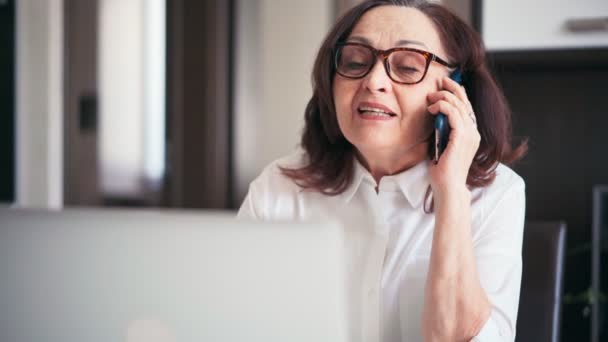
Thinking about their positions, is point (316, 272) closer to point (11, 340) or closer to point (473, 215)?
point (11, 340)

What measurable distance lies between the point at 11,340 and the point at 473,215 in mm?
799

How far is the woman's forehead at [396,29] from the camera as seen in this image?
3.70 feet

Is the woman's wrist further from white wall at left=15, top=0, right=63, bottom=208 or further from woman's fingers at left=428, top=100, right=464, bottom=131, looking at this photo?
white wall at left=15, top=0, right=63, bottom=208

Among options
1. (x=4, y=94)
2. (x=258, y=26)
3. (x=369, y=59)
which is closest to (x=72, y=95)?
(x=4, y=94)

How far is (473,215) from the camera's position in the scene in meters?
1.12

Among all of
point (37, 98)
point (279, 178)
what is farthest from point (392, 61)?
point (37, 98)

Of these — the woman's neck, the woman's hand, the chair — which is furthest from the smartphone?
the chair

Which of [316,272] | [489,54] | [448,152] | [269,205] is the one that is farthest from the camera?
[489,54]

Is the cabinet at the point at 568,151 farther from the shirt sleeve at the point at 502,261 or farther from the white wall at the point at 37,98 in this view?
the white wall at the point at 37,98

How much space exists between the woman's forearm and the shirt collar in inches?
7.5

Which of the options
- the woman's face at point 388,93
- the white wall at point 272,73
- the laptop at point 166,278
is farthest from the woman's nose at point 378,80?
the white wall at point 272,73

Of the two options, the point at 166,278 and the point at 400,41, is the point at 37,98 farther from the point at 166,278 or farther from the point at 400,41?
the point at 166,278

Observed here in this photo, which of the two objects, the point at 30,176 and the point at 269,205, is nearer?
the point at 269,205

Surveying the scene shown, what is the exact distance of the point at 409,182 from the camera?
119 cm
